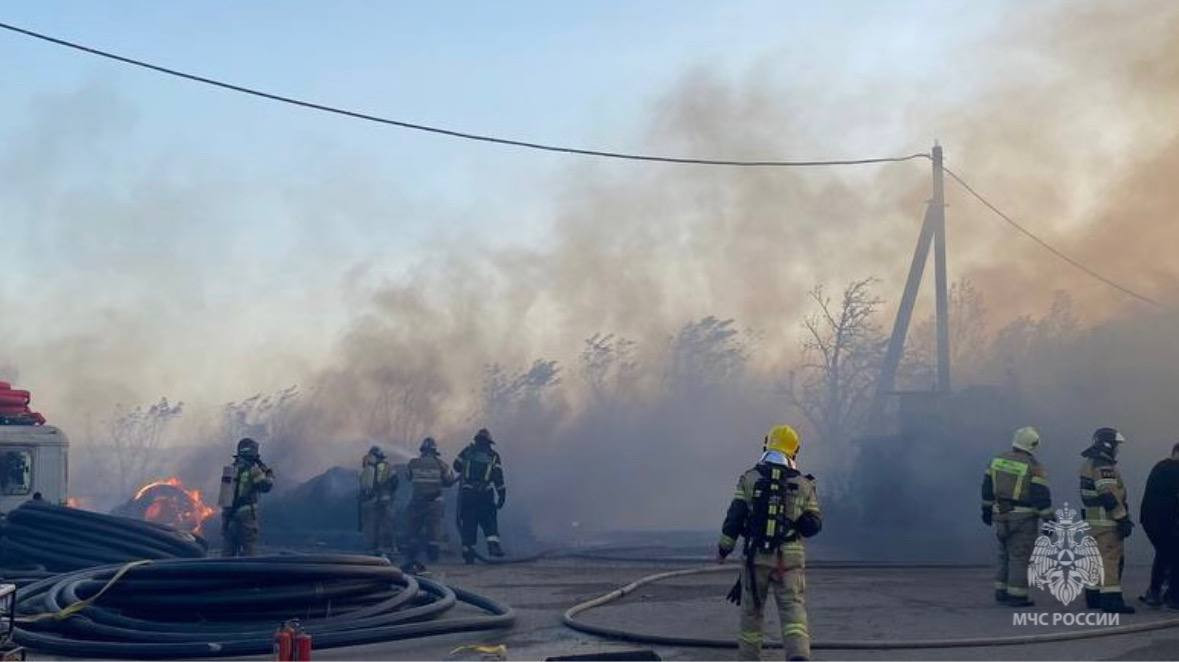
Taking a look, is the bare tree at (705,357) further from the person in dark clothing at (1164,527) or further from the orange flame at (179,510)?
the person in dark clothing at (1164,527)

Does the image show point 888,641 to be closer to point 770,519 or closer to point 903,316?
point 770,519

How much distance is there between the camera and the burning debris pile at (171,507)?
22.8 meters

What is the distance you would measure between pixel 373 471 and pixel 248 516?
118 inches

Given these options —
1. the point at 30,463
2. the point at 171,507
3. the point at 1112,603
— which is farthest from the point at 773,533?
the point at 171,507

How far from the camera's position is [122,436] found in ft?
219

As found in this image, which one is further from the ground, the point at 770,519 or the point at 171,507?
the point at 171,507

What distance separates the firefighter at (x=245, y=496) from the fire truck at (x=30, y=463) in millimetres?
3042

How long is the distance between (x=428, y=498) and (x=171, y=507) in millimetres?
7824

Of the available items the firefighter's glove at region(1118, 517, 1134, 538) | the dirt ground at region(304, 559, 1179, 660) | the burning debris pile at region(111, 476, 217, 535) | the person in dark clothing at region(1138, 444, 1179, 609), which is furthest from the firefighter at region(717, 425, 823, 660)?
the burning debris pile at region(111, 476, 217, 535)

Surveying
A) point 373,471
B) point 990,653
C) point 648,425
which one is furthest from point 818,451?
point 990,653

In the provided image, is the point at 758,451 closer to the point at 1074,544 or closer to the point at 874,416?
the point at 874,416

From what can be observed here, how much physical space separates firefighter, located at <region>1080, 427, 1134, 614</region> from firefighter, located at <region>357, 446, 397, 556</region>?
396 inches

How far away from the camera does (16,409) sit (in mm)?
18062

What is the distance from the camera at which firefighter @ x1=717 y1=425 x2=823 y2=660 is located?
26.8 feet
